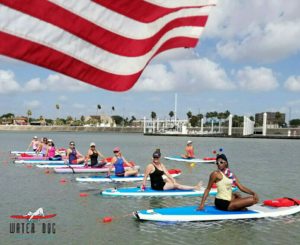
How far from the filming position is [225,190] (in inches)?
569

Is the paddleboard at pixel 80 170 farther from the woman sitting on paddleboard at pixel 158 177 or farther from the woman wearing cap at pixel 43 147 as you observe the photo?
the woman sitting on paddleboard at pixel 158 177

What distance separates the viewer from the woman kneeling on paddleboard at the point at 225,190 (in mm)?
13781

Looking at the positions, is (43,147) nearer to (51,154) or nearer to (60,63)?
(51,154)

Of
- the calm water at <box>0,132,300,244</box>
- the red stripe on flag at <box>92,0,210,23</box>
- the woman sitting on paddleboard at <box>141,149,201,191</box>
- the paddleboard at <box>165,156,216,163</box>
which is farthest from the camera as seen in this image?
the paddleboard at <box>165,156,216,163</box>

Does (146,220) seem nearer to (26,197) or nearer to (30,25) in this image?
(26,197)

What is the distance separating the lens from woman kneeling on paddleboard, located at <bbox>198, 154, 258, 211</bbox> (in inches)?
543

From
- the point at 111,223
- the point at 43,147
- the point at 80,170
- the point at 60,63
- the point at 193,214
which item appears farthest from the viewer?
the point at 43,147

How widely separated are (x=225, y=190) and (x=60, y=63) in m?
10.2

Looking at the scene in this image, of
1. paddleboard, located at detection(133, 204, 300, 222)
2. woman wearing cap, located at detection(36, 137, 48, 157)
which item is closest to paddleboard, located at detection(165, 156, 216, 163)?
woman wearing cap, located at detection(36, 137, 48, 157)

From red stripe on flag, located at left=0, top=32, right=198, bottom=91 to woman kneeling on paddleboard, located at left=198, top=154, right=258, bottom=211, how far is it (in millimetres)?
7927

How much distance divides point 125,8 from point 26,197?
16986 mm

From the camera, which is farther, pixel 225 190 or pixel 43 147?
pixel 43 147

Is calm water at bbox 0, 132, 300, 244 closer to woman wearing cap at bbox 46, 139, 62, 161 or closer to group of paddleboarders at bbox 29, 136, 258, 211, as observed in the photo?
group of paddleboarders at bbox 29, 136, 258, 211

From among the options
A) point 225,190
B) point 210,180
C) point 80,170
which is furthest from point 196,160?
point 210,180
